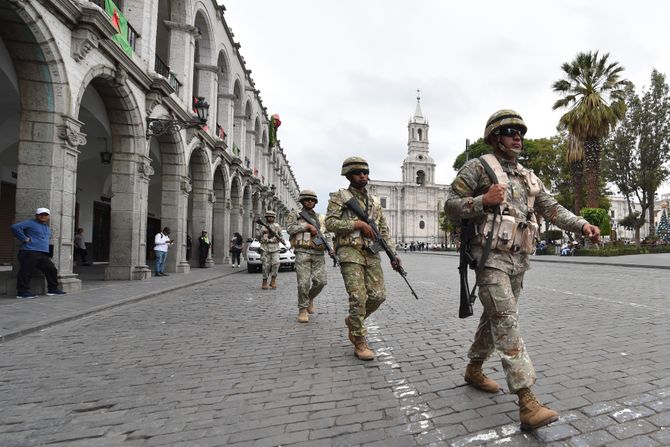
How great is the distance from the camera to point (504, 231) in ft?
8.95

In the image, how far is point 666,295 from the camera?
8.02 m

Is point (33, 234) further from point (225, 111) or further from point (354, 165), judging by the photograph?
point (225, 111)

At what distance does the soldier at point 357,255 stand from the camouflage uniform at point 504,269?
1228 millimetres

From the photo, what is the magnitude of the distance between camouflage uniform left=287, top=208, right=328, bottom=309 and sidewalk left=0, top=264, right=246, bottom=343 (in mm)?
3352

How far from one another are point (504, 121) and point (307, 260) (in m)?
3.99

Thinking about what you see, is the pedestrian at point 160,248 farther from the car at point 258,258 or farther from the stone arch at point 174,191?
the car at point 258,258

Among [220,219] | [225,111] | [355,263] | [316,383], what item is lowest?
[316,383]

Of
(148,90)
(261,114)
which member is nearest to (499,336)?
(148,90)

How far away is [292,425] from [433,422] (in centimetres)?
88

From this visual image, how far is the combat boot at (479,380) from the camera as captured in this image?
10.1 ft

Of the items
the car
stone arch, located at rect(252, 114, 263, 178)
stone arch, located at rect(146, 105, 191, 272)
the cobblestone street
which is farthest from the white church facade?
the cobblestone street

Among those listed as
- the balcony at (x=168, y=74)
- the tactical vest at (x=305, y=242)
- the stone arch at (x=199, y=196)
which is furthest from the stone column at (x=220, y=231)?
the tactical vest at (x=305, y=242)

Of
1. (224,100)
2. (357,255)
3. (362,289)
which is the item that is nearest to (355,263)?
(357,255)

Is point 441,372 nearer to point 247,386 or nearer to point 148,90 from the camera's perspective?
point 247,386
